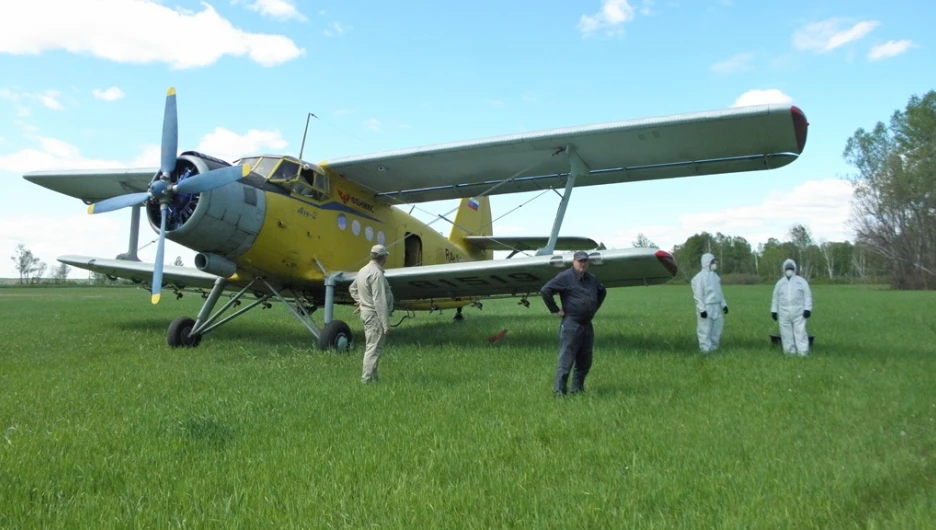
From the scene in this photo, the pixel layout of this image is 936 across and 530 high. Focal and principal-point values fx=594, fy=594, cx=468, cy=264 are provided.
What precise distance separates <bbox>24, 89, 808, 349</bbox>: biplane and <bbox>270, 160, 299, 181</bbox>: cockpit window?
20 millimetres

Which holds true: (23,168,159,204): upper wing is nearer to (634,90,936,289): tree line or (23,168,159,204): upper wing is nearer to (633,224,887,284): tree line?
(634,90,936,289): tree line

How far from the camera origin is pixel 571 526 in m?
2.94

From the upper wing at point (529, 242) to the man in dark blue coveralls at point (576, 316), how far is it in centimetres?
869

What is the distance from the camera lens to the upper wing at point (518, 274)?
902 centimetres

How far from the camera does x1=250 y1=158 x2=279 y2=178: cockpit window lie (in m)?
10.3

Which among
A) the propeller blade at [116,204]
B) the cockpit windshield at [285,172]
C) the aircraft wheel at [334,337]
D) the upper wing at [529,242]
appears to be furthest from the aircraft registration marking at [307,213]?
the upper wing at [529,242]

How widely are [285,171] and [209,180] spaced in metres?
1.78

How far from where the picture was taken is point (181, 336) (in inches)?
421

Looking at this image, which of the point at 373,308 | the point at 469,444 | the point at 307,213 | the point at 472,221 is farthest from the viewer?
the point at 472,221

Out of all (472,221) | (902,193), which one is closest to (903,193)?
(902,193)

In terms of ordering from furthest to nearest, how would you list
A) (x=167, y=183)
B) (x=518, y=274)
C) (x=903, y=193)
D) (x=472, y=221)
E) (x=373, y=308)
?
(x=903, y=193)
(x=472, y=221)
(x=518, y=274)
(x=167, y=183)
(x=373, y=308)

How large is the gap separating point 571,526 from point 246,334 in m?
11.5

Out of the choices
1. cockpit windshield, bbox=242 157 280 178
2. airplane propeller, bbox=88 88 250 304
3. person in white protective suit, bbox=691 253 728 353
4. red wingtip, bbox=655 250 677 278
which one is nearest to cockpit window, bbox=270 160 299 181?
cockpit windshield, bbox=242 157 280 178

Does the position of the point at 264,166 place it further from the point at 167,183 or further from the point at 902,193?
the point at 902,193
